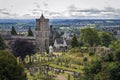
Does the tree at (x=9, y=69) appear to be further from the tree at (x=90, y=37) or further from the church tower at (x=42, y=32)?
the church tower at (x=42, y=32)

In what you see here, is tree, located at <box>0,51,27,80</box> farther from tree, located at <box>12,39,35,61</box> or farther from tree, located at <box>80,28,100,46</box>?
tree, located at <box>80,28,100,46</box>

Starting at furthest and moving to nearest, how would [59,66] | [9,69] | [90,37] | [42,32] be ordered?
1. [42,32]
2. [90,37]
3. [59,66]
4. [9,69]

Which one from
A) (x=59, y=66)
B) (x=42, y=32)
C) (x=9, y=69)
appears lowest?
A: (x=59, y=66)

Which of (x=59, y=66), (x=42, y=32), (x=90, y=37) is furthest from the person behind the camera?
(x=42, y=32)

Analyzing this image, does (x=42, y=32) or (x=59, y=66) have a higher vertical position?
(x=42, y=32)

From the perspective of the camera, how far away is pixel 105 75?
30.0 m

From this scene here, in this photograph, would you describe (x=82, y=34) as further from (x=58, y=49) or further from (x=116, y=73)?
(x=116, y=73)

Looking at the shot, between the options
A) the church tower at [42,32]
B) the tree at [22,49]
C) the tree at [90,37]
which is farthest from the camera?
the church tower at [42,32]

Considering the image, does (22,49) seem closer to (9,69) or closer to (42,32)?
(9,69)

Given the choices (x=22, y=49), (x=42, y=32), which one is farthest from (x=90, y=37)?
(x=22, y=49)

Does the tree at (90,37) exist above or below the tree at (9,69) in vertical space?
below

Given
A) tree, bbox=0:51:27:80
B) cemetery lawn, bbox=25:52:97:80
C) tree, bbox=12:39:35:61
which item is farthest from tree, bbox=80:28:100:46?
tree, bbox=0:51:27:80

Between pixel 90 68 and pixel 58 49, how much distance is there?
4412cm

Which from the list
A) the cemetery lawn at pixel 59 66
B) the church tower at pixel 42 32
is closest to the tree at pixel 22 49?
the cemetery lawn at pixel 59 66
